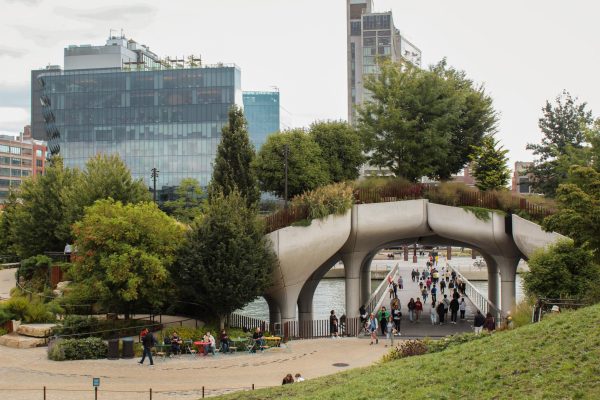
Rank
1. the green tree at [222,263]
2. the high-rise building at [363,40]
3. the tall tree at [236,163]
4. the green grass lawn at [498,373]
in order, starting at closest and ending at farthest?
1. the green grass lawn at [498,373]
2. the green tree at [222,263]
3. the tall tree at [236,163]
4. the high-rise building at [363,40]

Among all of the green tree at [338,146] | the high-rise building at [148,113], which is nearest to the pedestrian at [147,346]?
the green tree at [338,146]

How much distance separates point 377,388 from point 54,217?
112 ft

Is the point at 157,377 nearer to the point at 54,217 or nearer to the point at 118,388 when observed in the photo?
the point at 118,388

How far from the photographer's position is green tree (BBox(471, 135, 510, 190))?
39062 millimetres

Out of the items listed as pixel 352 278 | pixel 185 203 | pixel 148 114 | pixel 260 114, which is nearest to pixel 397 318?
pixel 352 278

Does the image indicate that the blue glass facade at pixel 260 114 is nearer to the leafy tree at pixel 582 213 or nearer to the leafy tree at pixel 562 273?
the leafy tree at pixel 562 273

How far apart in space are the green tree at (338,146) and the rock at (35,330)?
2039cm

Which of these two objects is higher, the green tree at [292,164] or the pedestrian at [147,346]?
the green tree at [292,164]

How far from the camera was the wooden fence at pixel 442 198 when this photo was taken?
35.5 meters

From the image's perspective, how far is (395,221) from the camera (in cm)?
3747

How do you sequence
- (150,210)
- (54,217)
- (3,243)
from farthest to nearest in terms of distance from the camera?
(3,243), (54,217), (150,210)

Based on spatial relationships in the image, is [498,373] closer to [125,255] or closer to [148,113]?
[125,255]

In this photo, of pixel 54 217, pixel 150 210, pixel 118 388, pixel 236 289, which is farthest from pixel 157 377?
pixel 54 217

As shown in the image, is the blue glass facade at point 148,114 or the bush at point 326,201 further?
the blue glass facade at point 148,114
